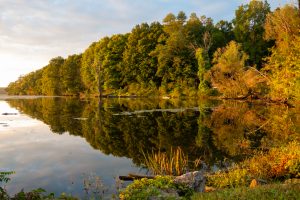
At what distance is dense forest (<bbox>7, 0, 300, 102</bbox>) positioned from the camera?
200 feet

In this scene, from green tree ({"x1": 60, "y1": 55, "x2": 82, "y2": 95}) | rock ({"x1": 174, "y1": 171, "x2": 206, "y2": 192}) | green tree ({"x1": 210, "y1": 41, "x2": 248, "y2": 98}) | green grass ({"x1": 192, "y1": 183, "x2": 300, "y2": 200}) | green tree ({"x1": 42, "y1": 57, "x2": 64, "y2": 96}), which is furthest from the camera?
green tree ({"x1": 42, "y1": 57, "x2": 64, "y2": 96})

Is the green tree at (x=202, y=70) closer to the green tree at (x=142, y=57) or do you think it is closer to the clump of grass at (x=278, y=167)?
the green tree at (x=142, y=57)

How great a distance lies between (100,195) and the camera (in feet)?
38.1

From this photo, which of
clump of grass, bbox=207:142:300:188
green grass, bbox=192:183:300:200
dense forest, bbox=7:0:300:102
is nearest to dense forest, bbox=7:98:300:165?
clump of grass, bbox=207:142:300:188

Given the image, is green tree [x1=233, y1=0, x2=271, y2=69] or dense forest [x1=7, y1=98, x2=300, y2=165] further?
green tree [x1=233, y1=0, x2=271, y2=69]

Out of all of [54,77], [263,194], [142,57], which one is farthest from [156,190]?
[54,77]

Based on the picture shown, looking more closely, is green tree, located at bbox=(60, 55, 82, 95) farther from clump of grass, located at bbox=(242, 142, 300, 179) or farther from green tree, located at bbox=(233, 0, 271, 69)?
clump of grass, located at bbox=(242, 142, 300, 179)

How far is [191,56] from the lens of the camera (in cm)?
8588

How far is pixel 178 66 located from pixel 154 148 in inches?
2624

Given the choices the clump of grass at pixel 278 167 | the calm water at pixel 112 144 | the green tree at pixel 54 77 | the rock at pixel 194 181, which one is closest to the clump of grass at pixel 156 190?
the rock at pixel 194 181

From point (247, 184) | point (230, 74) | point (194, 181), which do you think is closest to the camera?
point (194, 181)

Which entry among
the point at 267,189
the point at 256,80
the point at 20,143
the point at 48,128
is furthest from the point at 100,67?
the point at 267,189

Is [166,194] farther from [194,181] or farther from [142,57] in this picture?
[142,57]

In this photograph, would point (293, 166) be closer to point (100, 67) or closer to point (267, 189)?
point (267, 189)
